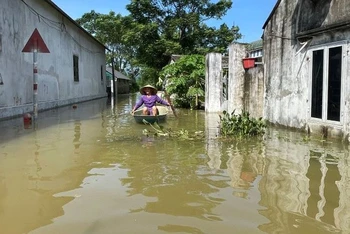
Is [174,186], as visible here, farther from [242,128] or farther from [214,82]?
[214,82]

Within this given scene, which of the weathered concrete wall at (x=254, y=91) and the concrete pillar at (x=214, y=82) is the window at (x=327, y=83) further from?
the concrete pillar at (x=214, y=82)

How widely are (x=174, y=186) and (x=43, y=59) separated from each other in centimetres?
1332

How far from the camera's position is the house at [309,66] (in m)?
7.55

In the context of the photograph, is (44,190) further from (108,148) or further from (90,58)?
(90,58)

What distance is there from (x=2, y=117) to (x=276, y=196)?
10.2m

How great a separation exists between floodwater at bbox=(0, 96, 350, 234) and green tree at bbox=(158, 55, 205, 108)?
8.91 meters

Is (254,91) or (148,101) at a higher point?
(254,91)

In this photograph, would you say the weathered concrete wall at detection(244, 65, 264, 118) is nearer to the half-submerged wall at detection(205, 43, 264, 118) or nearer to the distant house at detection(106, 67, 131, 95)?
the half-submerged wall at detection(205, 43, 264, 118)

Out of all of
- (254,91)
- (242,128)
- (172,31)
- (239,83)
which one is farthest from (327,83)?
(172,31)

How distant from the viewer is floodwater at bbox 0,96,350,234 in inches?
138

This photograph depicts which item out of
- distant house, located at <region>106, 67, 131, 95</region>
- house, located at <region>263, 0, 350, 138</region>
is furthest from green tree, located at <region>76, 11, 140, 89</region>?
house, located at <region>263, 0, 350, 138</region>

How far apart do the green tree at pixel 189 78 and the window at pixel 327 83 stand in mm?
8553

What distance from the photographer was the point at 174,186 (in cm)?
471

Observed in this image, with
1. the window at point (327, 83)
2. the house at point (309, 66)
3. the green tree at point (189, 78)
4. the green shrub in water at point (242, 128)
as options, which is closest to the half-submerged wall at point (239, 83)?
the house at point (309, 66)
